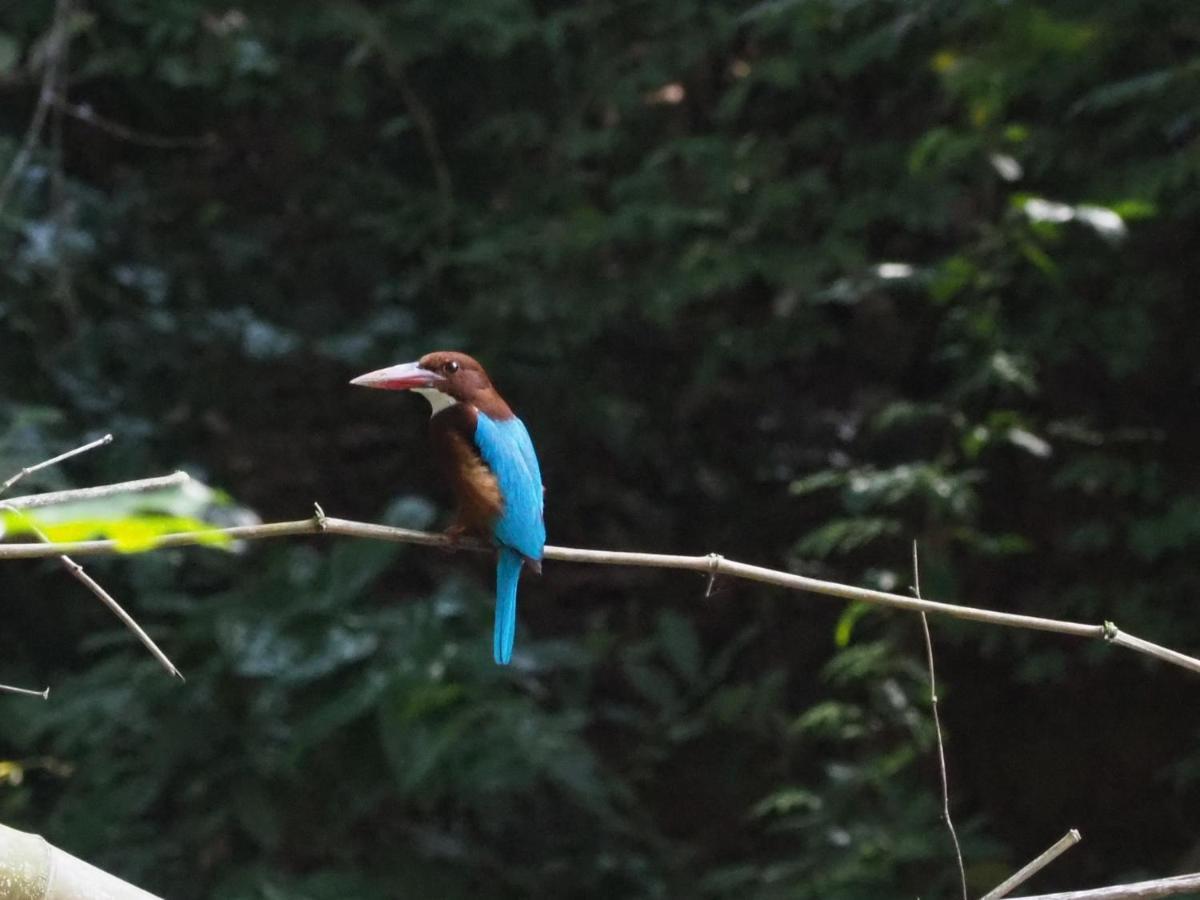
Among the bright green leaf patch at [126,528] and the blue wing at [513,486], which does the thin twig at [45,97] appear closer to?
the blue wing at [513,486]

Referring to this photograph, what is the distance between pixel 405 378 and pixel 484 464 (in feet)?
0.47

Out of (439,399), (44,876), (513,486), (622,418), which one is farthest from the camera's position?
(622,418)

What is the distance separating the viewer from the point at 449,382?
76.4 inches

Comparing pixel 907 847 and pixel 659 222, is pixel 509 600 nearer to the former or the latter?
pixel 907 847

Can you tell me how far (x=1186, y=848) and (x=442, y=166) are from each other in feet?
7.49

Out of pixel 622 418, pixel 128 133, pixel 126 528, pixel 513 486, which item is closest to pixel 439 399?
pixel 513 486

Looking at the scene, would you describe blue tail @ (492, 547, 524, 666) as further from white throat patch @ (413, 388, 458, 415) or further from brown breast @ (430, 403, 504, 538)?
white throat patch @ (413, 388, 458, 415)

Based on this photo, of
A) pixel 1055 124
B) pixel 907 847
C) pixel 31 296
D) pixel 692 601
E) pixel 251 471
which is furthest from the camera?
pixel 692 601

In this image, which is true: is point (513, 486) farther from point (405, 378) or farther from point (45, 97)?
point (45, 97)

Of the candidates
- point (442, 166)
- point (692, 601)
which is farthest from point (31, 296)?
point (692, 601)

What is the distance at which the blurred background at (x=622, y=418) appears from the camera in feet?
9.17

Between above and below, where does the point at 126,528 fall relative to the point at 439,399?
above

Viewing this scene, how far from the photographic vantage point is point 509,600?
6.46 ft

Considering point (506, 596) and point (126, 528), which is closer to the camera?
point (126, 528)
